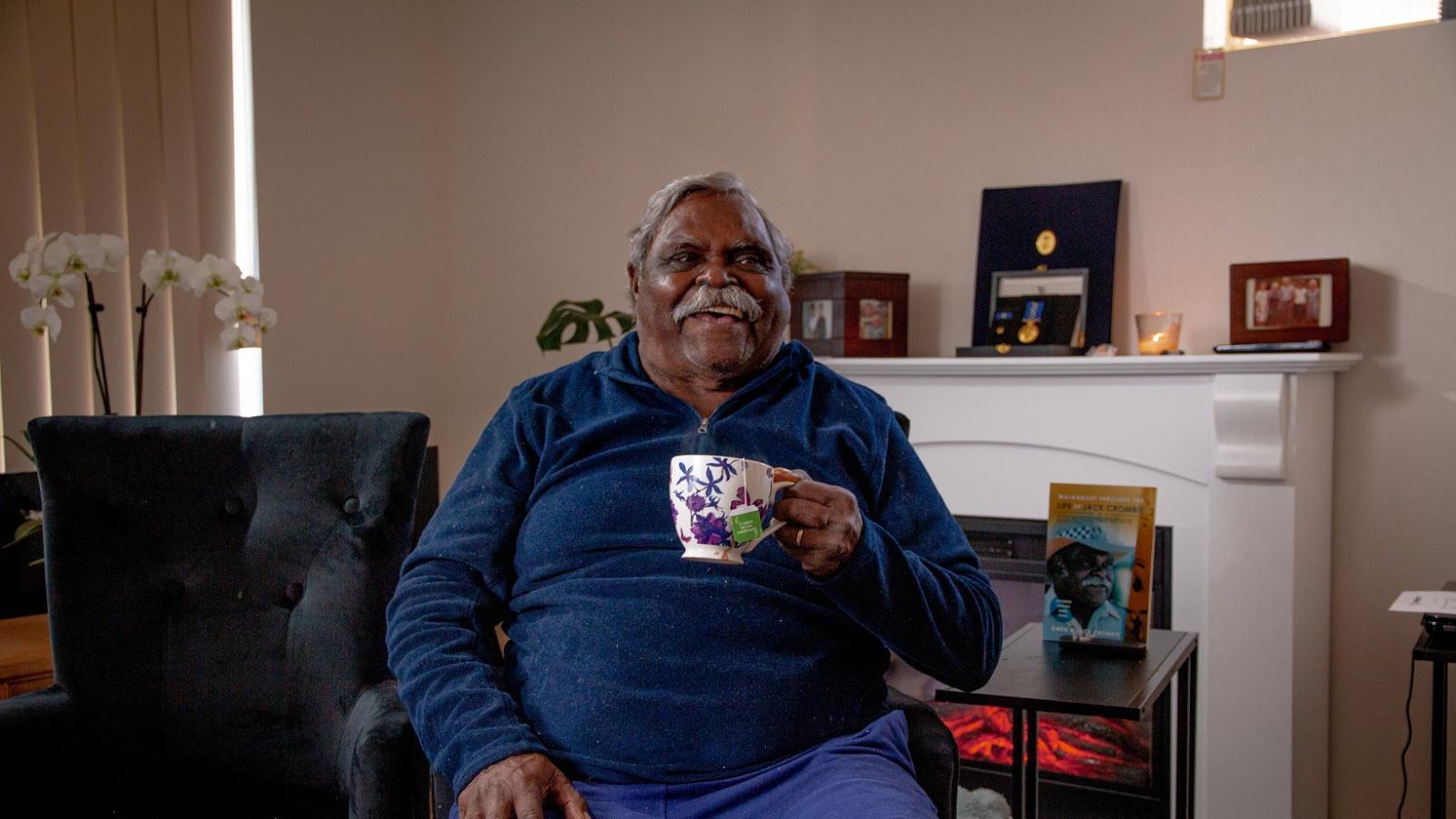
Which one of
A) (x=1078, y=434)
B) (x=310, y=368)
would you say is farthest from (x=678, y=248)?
(x=310, y=368)

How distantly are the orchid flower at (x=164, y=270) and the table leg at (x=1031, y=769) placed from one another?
5.48 feet

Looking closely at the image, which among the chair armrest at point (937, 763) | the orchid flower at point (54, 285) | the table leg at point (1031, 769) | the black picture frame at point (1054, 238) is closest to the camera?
the chair armrest at point (937, 763)

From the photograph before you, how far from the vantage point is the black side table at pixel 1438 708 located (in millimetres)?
1956

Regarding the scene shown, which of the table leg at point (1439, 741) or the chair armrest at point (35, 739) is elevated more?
the chair armrest at point (35, 739)

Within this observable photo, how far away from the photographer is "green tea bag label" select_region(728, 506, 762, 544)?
46.0 inches

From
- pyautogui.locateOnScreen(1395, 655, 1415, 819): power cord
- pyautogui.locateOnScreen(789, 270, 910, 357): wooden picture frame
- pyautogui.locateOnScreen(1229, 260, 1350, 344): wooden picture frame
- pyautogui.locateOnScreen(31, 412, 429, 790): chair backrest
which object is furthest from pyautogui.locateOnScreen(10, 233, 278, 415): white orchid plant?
pyautogui.locateOnScreen(1395, 655, 1415, 819): power cord

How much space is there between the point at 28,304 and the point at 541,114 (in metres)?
1.65

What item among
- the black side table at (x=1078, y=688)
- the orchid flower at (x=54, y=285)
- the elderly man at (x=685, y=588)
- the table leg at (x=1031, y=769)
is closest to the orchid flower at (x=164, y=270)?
the orchid flower at (x=54, y=285)

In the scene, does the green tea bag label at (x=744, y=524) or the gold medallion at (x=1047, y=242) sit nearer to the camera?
the green tea bag label at (x=744, y=524)

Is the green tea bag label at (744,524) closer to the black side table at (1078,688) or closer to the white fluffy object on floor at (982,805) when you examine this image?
the black side table at (1078,688)

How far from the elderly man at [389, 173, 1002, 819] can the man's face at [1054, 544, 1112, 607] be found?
0.57 meters

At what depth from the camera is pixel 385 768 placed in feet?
4.88

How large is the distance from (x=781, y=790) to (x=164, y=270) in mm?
1568

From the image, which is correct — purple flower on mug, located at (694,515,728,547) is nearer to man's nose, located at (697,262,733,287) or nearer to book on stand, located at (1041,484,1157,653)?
man's nose, located at (697,262,733,287)
